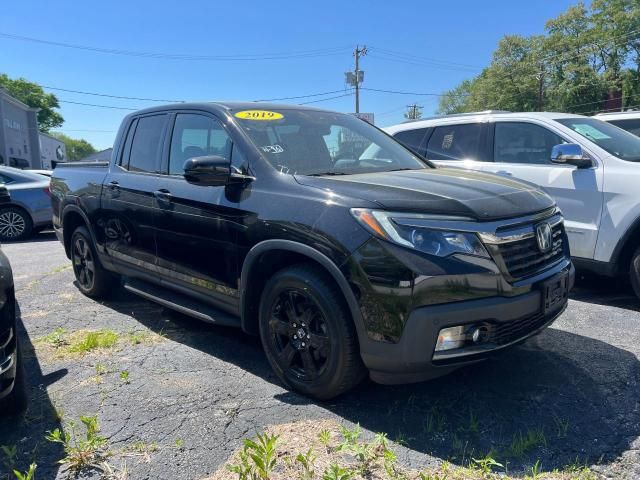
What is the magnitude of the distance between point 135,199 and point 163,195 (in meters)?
0.49

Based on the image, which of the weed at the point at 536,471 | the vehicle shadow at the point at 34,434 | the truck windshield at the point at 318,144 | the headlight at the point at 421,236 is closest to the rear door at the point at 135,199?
the truck windshield at the point at 318,144

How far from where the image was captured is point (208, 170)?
3207mm

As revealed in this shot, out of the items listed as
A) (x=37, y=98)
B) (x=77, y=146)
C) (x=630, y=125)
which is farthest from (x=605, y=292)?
(x=77, y=146)

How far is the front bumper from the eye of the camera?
2.49m

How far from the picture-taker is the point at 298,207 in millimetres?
2926

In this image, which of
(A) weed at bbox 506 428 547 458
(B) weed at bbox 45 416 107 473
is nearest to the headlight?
(A) weed at bbox 506 428 547 458

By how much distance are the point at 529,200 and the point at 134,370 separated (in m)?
2.77

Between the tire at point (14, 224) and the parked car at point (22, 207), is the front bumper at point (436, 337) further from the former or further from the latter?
the tire at point (14, 224)

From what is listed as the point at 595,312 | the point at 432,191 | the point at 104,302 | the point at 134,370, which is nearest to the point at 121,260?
the point at 104,302

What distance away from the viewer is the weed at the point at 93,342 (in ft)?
12.9

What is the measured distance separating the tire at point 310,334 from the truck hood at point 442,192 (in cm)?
51

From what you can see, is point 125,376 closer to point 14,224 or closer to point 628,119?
point 628,119

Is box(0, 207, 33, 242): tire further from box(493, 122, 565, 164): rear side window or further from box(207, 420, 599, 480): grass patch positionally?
box(207, 420, 599, 480): grass patch

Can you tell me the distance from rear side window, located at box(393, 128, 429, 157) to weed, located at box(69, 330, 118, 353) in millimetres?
3874
